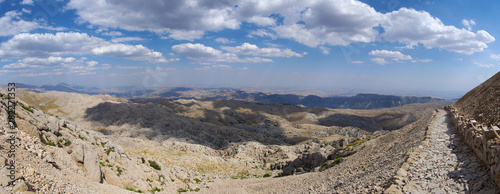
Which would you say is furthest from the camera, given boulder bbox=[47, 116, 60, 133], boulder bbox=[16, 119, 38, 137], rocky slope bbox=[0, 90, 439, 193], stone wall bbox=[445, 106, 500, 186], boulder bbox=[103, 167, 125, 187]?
boulder bbox=[103, 167, 125, 187]

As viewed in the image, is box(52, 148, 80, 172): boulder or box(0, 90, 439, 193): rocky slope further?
box(52, 148, 80, 172): boulder

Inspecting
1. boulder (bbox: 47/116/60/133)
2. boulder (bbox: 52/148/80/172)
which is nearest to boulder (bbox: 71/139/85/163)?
boulder (bbox: 52/148/80/172)

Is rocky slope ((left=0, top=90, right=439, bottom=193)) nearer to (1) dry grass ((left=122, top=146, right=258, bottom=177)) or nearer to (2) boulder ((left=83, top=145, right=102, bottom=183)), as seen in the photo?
(2) boulder ((left=83, top=145, right=102, bottom=183))

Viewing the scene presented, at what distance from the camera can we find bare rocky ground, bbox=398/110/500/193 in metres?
10.6

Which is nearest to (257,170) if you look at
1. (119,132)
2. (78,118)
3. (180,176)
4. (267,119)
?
(180,176)

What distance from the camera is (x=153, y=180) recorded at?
25.3 metres

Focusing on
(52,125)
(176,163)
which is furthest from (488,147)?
(176,163)

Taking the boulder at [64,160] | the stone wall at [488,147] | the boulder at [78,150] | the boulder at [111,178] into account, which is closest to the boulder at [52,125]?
the boulder at [78,150]

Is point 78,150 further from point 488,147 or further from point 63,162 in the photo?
point 488,147

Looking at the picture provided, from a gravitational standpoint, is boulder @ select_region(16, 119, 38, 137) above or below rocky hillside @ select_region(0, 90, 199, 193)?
above

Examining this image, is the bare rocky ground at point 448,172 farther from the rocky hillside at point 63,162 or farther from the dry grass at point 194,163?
the dry grass at point 194,163

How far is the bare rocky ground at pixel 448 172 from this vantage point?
10.6 metres

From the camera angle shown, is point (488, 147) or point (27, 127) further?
point (27, 127)

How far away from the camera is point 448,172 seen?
12461 millimetres
